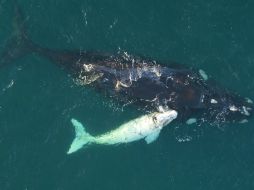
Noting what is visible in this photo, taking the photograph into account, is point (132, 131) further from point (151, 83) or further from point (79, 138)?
Answer: point (79, 138)

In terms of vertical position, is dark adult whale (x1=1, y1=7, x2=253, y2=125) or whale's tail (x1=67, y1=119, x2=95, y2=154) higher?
dark adult whale (x1=1, y1=7, x2=253, y2=125)

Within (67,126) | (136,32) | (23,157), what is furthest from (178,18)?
(23,157)

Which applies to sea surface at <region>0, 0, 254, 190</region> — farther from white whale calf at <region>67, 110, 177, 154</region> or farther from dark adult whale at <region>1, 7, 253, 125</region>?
dark adult whale at <region>1, 7, 253, 125</region>

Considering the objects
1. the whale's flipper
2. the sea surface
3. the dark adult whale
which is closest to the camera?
the sea surface

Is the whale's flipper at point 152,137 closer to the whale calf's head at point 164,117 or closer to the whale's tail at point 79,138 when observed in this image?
the whale calf's head at point 164,117

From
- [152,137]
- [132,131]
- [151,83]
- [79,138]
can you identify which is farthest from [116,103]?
[79,138]

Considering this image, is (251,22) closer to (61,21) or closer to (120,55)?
(120,55)

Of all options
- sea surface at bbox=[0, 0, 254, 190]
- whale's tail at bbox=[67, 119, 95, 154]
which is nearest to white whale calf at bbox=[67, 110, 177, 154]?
whale's tail at bbox=[67, 119, 95, 154]
